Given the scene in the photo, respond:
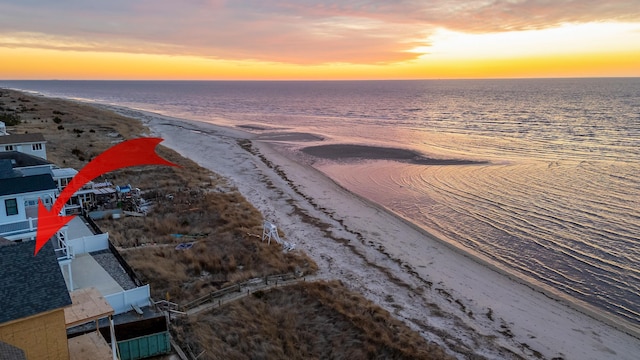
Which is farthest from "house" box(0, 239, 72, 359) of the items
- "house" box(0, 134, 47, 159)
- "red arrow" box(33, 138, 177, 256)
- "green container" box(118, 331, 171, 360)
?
"house" box(0, 134, 47, 159)

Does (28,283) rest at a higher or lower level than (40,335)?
higher

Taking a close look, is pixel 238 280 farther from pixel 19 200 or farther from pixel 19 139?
pixel 19 139

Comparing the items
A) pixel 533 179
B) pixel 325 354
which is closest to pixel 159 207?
pixel 325 354

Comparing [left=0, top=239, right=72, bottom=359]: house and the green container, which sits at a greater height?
[left=0, top=239, right=72, bottom=359]: house

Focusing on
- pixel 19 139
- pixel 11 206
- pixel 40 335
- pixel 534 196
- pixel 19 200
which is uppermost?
pixel 19 139

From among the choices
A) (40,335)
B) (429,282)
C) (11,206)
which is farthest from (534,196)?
(40,335)

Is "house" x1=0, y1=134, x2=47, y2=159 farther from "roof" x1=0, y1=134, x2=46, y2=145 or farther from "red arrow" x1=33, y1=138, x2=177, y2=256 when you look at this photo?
"red arrow" x1=33, y1=138, x2=177, y2=256
